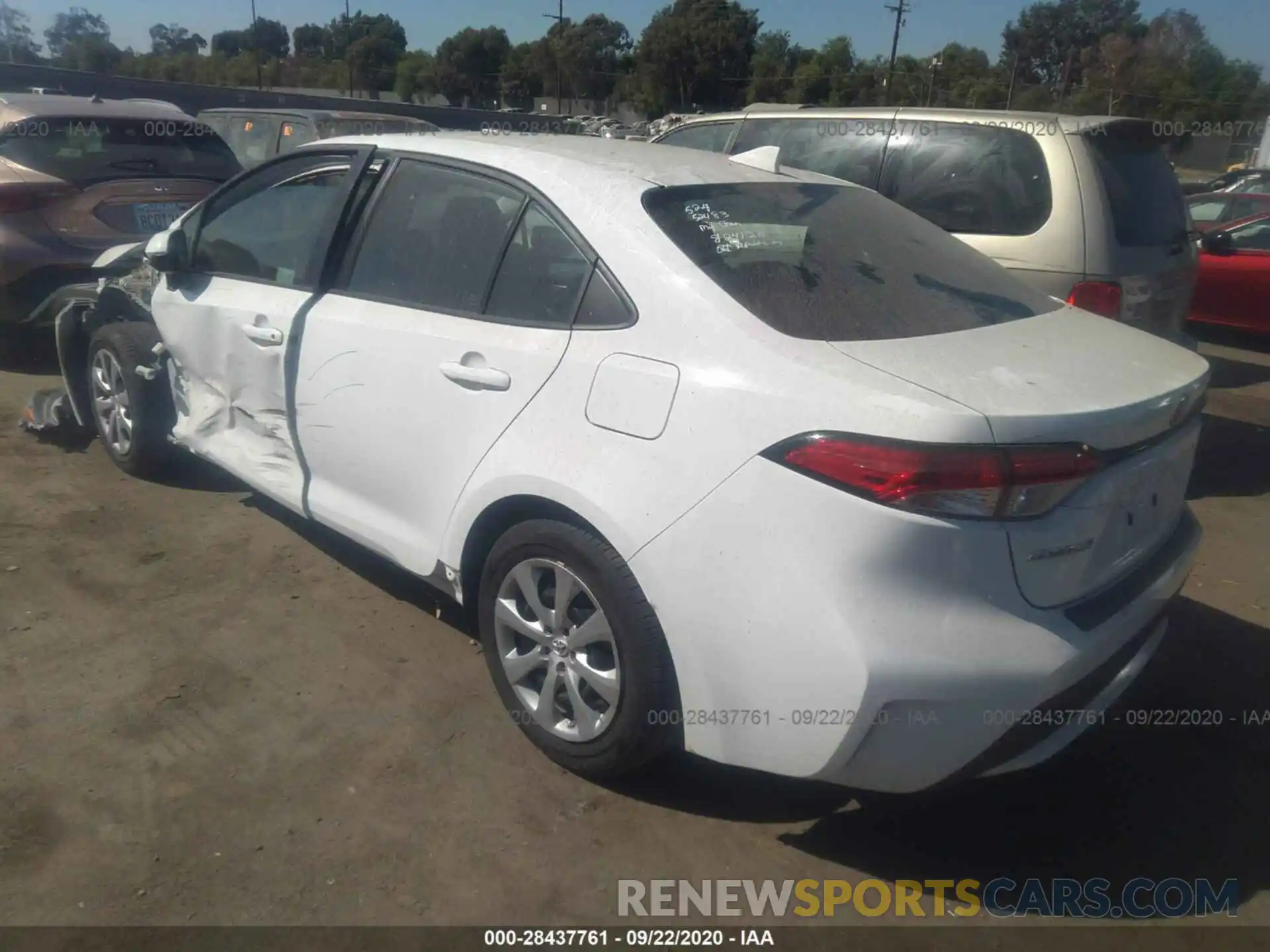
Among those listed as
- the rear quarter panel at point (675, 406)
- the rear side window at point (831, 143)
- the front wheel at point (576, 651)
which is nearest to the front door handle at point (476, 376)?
the rear quarter panel at point (675, 406)

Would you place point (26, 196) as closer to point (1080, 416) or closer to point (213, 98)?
point (1080, 416)

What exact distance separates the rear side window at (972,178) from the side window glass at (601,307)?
10.5 ft

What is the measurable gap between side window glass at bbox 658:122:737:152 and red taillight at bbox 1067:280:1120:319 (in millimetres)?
2788

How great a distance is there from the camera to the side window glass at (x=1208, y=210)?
36.6 ft

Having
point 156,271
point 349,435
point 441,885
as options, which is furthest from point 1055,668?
point 156,271

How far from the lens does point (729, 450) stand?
2295mm

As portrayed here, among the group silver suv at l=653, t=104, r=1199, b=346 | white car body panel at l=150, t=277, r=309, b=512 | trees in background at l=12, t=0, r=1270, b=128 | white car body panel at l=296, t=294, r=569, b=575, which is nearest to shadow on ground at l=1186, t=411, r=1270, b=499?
silver suv at l=653, t=104, r=1199, b=346

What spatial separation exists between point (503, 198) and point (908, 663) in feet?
5.95

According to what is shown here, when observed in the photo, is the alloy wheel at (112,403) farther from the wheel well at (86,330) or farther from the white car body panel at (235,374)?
the white car body panel at (235,374)

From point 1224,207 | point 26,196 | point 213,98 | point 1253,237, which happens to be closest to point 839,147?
point 26,196

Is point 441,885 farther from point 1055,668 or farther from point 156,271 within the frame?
point 156,271

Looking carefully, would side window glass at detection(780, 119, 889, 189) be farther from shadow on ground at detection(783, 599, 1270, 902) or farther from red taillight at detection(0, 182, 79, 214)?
red taillight at detection(0, 182, 79, 214)

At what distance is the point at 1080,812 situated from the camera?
284 cm

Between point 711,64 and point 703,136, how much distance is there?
52.0 m
